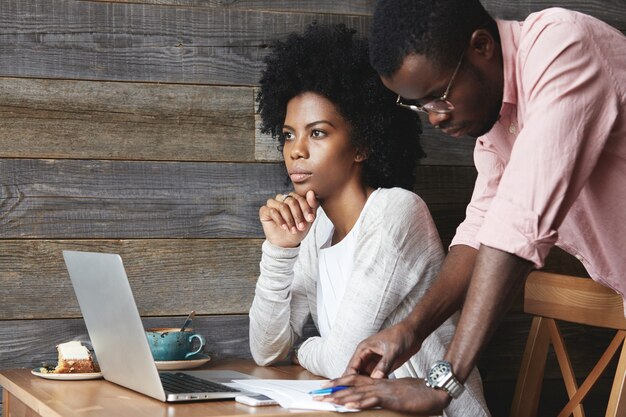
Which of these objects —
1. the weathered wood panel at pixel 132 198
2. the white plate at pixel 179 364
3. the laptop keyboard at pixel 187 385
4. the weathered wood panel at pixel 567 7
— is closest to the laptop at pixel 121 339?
the laptop keyboard at pixel 187 385

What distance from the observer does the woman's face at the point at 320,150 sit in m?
1.81

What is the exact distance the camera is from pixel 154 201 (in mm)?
1995

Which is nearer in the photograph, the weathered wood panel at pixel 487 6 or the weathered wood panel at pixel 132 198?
the weathered wood panel at pixel 132 198

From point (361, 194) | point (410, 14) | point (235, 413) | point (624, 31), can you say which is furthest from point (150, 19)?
point (624, 31)

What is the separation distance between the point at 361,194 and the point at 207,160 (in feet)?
1.24

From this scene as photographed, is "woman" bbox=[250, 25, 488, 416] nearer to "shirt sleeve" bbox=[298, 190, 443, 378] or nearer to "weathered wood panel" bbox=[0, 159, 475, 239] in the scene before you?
"shirt sleeve" bbox=[298, 190, 443, 378]

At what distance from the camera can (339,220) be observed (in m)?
1.86

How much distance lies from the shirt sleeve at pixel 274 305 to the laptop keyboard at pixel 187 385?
264 mm

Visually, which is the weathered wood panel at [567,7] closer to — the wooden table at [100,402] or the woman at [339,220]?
the woman at [339,220]

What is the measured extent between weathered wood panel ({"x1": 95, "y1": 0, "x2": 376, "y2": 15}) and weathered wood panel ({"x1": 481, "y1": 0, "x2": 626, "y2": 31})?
311mm

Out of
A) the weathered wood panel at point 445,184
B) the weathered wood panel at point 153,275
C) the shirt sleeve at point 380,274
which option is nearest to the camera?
the shirt sleeve at point 380,274

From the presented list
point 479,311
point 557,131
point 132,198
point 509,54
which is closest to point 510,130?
point 509,54

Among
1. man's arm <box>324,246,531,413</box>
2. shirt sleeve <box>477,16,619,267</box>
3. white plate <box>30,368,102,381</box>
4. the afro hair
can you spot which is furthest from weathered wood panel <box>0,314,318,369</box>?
shirt sleeve <box>477,16,619,267</box>

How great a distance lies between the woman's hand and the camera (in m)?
1.80
